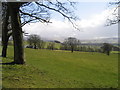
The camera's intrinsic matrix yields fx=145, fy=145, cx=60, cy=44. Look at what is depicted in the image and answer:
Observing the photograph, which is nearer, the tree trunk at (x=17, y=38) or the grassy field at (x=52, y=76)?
the grassy field at (x=52, y=76)

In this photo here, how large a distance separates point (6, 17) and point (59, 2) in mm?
9740

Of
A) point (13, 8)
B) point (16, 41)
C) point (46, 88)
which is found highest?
point (13, 8)

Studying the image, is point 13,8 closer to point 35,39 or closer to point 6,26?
point 6,26

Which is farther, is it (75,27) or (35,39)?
(35,39)

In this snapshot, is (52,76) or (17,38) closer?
(52,76)

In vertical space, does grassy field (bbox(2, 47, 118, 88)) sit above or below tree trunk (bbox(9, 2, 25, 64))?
below

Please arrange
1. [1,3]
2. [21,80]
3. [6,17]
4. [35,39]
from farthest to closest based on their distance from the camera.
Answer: [35,39] → [6,17] → [1,3] → [21,80]

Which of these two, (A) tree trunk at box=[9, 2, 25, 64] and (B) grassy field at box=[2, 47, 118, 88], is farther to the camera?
(A) tree trunk at box=[9, 2, 25, 64]

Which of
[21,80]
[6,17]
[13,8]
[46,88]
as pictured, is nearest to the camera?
[46,88]

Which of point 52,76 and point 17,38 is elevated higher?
point 17,38

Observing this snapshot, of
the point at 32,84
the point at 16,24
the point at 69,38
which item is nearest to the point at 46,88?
the point at 32,84

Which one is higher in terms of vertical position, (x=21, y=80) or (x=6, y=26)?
(x=6, y=26)

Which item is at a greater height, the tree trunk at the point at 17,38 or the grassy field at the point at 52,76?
the tree trunk at the point at 17,38

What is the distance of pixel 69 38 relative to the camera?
4250 inches
